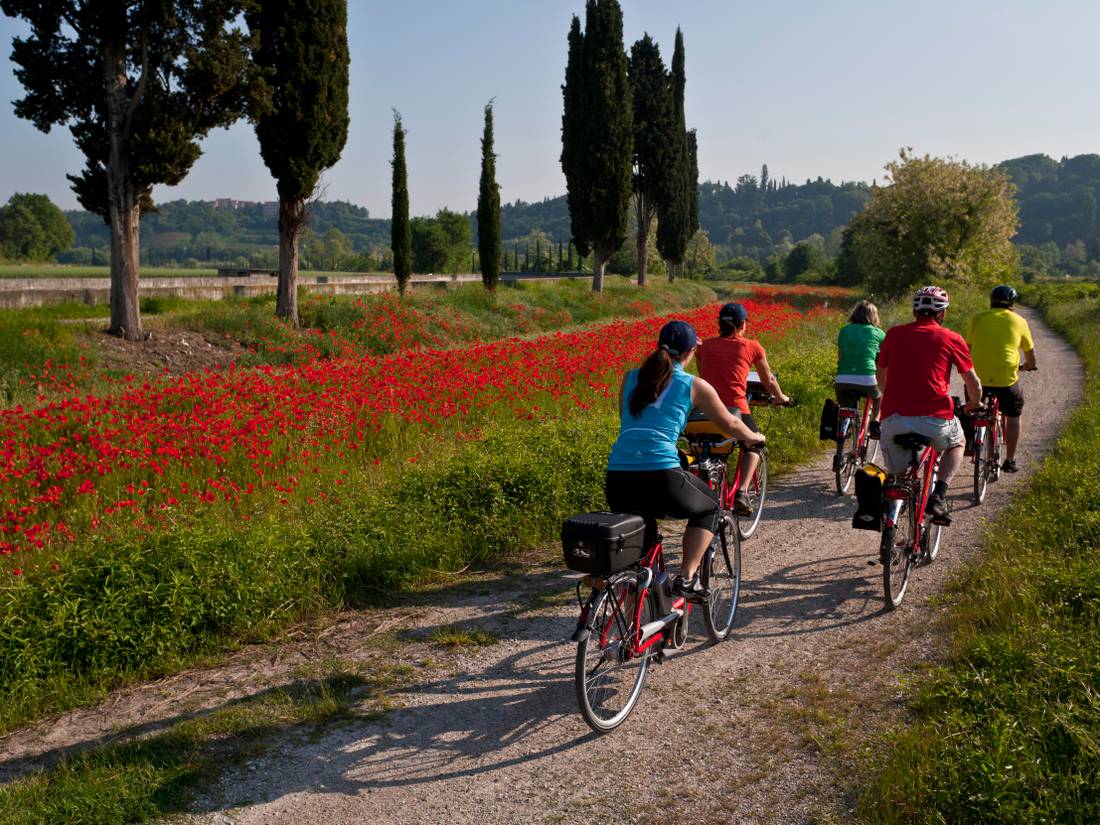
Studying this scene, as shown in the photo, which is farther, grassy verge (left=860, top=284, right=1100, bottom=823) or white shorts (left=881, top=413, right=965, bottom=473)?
white shorts (left=881, top=413, right=965, bottom=473)

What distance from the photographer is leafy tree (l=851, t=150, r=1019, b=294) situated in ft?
141

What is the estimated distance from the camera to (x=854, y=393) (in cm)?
975

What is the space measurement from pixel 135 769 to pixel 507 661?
221 centimetres

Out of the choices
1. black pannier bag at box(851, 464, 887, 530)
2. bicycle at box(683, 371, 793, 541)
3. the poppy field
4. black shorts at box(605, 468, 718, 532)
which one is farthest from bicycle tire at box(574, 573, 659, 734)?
the poppy field

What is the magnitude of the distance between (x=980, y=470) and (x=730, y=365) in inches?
156

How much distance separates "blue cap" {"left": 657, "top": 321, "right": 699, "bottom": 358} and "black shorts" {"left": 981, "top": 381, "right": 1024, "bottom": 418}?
619 centimetres

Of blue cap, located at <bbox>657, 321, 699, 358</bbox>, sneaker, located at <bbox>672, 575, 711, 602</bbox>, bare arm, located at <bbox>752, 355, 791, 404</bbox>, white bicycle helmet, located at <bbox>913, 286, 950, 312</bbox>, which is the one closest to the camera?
blue cap, located at <bbox>657, 321, 699, 358</bbox>

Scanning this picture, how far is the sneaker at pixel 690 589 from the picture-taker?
4930 mm

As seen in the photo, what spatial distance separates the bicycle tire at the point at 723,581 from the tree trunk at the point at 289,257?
58.5 ft

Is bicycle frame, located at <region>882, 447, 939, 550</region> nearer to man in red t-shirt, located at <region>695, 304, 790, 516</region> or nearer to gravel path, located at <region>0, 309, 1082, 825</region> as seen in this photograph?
gravel path, located at <region>0, 309, 1082, 825</region>

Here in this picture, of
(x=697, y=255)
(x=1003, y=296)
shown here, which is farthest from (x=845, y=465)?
(x=697, y=255)

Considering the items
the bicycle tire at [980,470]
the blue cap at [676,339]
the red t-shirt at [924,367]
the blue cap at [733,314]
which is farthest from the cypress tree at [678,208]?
the blue cap at [676,339]

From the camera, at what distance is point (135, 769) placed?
400 centimetres

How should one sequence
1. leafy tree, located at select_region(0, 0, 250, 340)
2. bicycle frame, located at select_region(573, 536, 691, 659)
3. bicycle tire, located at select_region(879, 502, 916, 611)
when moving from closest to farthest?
bicycle frame, located at select_region(573, 536, 691, 659), bicycle tire, located at select_region(879, 502, 916, 611), leafy tree, located at select_region(0, 0, 250, 340)
